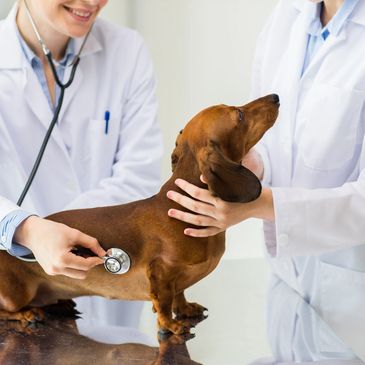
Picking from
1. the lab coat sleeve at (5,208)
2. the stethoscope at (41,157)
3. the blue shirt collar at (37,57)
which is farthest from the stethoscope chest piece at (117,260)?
the blue shirt collar at (37,57)

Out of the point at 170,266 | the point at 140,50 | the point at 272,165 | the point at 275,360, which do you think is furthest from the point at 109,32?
the point at 275,360

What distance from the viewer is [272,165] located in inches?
63.5

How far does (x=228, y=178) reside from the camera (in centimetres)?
114

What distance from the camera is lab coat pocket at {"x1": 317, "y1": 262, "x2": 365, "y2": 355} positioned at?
4.58 feet

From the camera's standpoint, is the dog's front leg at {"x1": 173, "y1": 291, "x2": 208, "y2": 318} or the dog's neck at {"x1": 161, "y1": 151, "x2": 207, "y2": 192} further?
the dog's front leg at {"x1": 173, "y1": 291, "x2": 208, "y2": 318}

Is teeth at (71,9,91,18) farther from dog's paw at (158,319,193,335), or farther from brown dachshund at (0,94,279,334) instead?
dog's paw at (158,319,193,335)

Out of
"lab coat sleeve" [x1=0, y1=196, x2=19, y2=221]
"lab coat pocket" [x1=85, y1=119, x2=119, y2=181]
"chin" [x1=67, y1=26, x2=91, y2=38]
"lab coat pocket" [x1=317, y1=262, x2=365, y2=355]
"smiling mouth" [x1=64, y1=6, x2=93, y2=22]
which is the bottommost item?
"lab coat pocket" [x1=317, y1=262, x2=365, y2=355]

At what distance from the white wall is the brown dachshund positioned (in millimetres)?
1419

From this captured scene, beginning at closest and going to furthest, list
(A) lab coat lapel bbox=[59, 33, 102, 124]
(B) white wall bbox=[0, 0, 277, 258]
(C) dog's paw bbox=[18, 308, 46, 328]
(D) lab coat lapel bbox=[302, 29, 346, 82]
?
(C) dog's paw bbox=[18, 308, 46, 328], (D) lab coat lapel bbox=[302, 29, 346, 82], (A) lab coat lapel bbox=[59, 33, 102, 124], (B) white wall bbox=[0, 0, 277, 258]

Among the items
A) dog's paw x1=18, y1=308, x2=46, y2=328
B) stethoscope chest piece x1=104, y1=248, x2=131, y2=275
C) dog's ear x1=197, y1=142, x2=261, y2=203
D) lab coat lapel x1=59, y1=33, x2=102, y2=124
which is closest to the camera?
dog's ear x1=197, y1=142, x2=261, y2=203

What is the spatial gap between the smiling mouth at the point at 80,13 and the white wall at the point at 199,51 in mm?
1141

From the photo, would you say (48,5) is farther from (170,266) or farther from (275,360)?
(275,360)

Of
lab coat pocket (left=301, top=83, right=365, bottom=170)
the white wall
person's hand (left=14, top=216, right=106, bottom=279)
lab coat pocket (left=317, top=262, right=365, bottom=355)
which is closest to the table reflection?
person's hand (left=14, top=216, right=106, bottom=279)

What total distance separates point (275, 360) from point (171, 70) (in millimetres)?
1843
